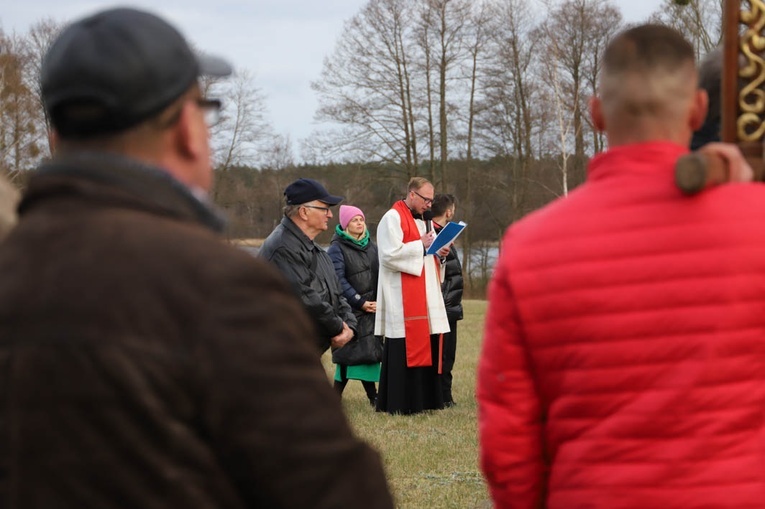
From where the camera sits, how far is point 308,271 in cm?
714

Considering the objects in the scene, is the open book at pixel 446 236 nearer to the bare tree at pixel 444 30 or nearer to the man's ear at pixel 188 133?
the man's ear at pixel 188 133

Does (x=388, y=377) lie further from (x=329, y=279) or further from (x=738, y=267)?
(x=738, y=267)

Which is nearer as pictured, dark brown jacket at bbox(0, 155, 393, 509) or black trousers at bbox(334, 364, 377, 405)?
dark brown jacket at bbox(0, 155, 393, 509)

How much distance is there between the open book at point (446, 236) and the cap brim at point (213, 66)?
6928 millimetres

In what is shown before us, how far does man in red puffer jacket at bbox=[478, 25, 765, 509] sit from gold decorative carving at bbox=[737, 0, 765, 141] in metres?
0.12

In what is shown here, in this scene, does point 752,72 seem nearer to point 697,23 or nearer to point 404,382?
point 404,382

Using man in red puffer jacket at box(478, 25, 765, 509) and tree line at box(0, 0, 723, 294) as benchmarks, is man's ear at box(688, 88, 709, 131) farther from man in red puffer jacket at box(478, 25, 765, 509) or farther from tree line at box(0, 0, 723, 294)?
tree line at box(0, 0, 723, 294)

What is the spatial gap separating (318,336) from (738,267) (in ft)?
17.4

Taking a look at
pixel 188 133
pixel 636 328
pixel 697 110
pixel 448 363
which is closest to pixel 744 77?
pixel 697 110

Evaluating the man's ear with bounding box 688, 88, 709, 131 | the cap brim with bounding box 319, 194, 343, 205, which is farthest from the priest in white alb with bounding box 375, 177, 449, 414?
the man's ear with bounding box 688, 88, 709, 131

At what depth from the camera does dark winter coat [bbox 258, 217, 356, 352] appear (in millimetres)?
7004

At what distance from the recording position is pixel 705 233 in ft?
7.20

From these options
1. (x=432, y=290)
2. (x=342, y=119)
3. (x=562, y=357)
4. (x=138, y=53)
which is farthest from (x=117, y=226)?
(x=342, y=119)

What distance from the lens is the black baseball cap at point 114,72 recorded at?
1.61 metres
